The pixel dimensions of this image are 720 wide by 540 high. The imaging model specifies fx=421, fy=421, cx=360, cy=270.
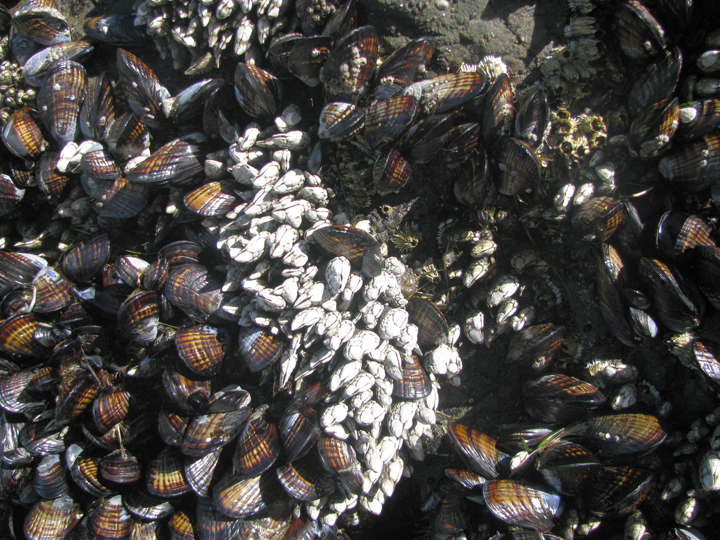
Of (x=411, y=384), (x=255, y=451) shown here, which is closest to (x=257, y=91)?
(x=411, y=384)

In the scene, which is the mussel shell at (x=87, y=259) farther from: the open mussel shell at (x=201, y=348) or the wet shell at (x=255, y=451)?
the wet shell at (x=255, y=451)

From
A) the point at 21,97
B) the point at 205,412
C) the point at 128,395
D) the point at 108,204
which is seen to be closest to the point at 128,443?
the point at 128,395

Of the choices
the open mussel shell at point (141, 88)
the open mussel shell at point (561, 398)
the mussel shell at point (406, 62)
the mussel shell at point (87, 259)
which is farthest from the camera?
the mussel shell at point (87, 259)

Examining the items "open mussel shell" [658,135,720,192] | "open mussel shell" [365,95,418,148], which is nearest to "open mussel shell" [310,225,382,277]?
"open mussel shell" [365,95,418,148]

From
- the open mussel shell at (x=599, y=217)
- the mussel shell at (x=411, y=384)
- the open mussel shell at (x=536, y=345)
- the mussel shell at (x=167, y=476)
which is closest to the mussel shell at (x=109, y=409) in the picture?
the mussel shell at (x=167, y=476)

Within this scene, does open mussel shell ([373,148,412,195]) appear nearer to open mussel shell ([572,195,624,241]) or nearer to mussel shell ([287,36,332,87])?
mussel shell ([287,36,332,87])
